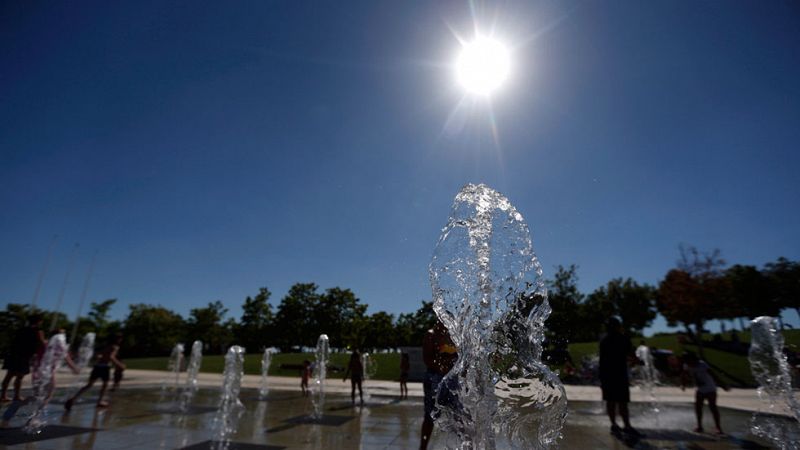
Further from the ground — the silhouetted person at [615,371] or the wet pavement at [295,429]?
the silhouetted person at [615,371]

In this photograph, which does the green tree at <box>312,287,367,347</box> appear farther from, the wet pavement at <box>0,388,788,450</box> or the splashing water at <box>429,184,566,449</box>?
the splashing water at <box>429,184,566,449</box>

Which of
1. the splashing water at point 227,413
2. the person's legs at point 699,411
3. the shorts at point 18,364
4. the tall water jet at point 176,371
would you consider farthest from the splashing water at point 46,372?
the person's legs at point 699,411

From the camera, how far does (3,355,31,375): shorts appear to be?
28.9 ft

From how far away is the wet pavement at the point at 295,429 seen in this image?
20.9 feet

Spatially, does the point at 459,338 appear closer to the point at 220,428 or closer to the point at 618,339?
the point at 618,339

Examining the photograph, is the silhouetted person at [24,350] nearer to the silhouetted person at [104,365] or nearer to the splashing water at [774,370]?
the silhouetted person at [104,365]

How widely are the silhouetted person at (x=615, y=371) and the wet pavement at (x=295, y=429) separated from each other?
435 millimetres

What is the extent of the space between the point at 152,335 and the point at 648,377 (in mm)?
71205

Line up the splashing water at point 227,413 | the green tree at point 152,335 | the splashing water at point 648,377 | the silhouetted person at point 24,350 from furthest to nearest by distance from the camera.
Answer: the green tree at point 152,335, the splashing water at point 648,377, the silhouetted person at point 24,350, the splashing water at point 227,413

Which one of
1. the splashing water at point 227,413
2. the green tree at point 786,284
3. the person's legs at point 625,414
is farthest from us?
the green tree at point 786,284

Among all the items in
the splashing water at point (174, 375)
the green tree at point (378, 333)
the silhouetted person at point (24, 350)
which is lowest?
the splashing water at point (174, 375)

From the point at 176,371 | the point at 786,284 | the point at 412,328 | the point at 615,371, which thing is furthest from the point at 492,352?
the point at 412,328

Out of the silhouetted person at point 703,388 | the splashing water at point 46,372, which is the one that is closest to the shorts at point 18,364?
the splashing water at point 46,372

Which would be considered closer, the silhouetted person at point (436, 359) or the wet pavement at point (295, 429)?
the silhouetted person at point (436, 359)
